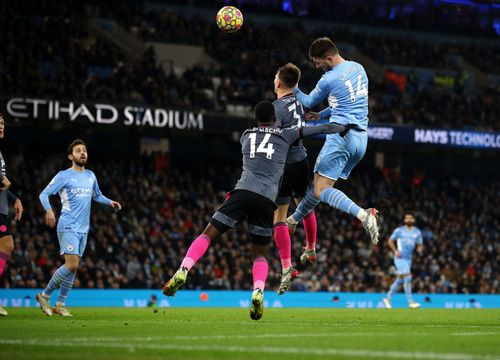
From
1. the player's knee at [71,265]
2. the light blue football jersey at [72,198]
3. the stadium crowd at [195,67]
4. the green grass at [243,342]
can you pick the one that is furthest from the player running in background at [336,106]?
the stadium crowd at [195,67]

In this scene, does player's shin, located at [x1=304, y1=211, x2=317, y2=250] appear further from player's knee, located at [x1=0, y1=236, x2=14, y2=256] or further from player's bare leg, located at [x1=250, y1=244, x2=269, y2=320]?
player's knee, located at [x1=0, y1=236, x2=14, y2=256]

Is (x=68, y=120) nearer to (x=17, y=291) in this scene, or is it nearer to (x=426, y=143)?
(x=17, y=291)

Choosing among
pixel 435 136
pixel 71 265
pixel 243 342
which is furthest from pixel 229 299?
pixel 243 342

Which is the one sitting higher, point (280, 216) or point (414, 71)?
point (414, 71)

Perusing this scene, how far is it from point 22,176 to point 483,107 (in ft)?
63.6

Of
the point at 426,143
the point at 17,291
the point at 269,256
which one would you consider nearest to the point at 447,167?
the point at 426,143

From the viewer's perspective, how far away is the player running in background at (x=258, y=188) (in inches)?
391

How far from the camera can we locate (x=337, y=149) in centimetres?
1136

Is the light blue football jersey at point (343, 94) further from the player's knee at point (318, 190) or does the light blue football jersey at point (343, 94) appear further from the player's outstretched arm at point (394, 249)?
the player's outstretched arm at point (394, 249)

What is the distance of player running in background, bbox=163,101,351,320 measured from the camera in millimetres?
9930

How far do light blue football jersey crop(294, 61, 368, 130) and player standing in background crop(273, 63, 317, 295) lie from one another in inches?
7.6

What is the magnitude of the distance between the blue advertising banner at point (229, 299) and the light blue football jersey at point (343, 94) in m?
13.2

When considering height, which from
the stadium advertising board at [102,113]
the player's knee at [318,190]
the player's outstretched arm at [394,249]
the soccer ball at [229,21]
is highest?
the stadium advertising board at [102,113]

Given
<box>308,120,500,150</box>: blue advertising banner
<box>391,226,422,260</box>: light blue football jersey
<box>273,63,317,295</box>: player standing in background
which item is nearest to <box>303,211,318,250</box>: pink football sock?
<box>273,63,317,295</box>: player standing in background
